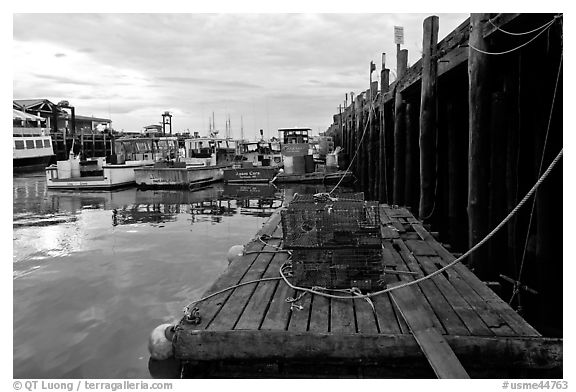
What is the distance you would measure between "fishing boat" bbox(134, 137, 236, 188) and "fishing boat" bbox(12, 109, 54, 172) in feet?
71.0

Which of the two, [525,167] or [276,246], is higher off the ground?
[525,167]

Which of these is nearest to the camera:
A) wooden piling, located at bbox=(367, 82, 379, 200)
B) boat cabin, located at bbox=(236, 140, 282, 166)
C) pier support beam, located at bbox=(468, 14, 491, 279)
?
pier support beam, located at bbox=(468, 14, 491, 279)

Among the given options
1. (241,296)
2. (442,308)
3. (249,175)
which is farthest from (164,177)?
(442,308)

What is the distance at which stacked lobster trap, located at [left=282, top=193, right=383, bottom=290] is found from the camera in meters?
4.54

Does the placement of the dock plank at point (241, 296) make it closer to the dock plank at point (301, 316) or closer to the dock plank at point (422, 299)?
the dock plank at point (301, 316)

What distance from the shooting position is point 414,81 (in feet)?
31.7

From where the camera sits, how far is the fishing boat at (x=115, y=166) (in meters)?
24.5

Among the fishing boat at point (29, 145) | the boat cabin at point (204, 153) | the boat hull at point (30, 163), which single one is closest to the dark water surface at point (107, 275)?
the boat cabin at point (204, 153)

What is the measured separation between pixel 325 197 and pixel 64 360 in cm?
371

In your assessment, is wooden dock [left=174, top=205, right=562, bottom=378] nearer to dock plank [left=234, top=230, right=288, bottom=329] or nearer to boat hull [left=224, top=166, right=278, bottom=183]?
dock plank [left=234, top=230, right=288, bottom=329]

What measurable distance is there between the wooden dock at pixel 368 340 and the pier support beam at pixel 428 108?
4.17 m

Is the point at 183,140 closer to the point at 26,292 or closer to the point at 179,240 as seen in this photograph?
the point at 179,240

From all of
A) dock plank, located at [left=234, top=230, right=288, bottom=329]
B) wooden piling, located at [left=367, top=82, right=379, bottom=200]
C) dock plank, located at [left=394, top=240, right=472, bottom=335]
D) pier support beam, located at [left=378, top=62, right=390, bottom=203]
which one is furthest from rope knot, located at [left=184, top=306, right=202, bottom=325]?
wooden piling, located at [left=367, top=82, right=379, bottom=200]
